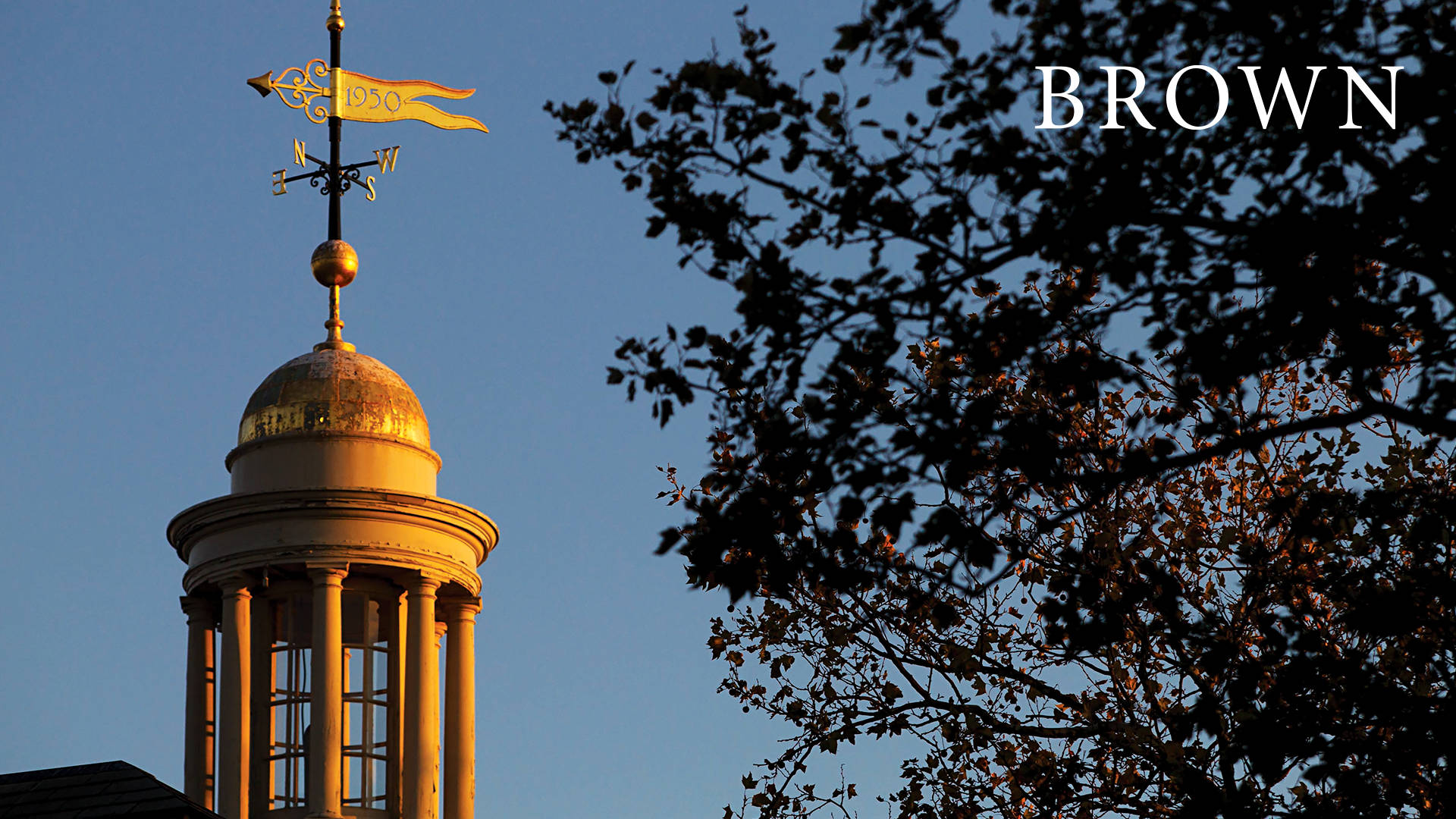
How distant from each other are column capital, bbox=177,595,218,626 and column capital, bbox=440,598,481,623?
9.94 feet

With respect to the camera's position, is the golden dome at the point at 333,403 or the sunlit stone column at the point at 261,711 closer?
the sunlit stone column at the point at 261,711

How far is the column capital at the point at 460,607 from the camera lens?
107 ft

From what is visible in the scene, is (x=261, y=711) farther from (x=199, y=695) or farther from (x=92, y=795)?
(x=92, y=795)

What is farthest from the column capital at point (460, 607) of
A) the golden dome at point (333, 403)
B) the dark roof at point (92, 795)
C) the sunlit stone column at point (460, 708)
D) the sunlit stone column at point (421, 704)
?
the dark roof at point (92, 795)

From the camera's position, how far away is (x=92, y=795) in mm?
25125

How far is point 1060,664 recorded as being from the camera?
19.6 metres

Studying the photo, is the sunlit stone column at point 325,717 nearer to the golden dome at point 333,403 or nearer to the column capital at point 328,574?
the column capital at point 328,574

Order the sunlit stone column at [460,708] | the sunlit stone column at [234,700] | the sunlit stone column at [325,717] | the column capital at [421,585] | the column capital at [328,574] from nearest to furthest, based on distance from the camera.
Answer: the sunlit stone column at [325,717]
the sunlit stone column at [234,700]
the column capital at [328,574]
the column capital at [421,585]
the sunlit stone column at [460,708]

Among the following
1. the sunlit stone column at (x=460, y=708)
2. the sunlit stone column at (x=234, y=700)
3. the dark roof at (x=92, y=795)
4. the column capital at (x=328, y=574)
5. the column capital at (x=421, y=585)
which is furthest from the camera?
the sunlit stone column at (x=460, y=708)

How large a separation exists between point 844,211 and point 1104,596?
14.9ft

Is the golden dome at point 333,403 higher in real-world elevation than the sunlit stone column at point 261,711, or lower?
higher

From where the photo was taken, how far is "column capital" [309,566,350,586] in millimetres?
30359

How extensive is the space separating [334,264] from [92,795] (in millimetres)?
10106

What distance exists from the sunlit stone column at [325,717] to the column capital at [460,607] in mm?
2511
